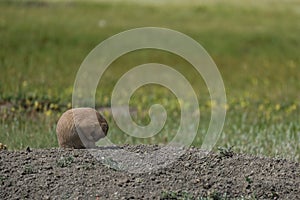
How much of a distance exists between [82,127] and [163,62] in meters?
12.8

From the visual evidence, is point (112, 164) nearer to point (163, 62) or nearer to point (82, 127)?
point (82, 127)

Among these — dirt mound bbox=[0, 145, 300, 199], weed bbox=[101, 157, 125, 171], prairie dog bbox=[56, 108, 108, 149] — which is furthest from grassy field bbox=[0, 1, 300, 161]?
weed bbox=[101, 157, 125, 171]

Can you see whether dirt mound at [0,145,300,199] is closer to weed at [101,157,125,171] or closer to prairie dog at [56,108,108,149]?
weed at [101,157,125,171]

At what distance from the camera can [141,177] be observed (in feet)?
21.4

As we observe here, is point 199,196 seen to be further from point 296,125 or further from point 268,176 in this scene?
point 296,125

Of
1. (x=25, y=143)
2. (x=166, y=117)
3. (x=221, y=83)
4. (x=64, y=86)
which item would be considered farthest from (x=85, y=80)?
(x=25, y=143)

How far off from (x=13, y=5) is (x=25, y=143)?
16.7 m

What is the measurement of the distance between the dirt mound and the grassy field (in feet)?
7.46

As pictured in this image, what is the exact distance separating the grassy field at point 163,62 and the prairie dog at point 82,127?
198cm

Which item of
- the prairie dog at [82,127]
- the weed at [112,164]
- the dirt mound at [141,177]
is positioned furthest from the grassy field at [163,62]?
the weed at [112,164]

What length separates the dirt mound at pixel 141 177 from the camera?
20.5 feet

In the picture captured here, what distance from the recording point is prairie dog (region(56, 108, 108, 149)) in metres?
7.20

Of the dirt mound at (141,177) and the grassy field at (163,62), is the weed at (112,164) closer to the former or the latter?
the dirt mound at (141,177)

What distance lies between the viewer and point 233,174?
6715 mm
